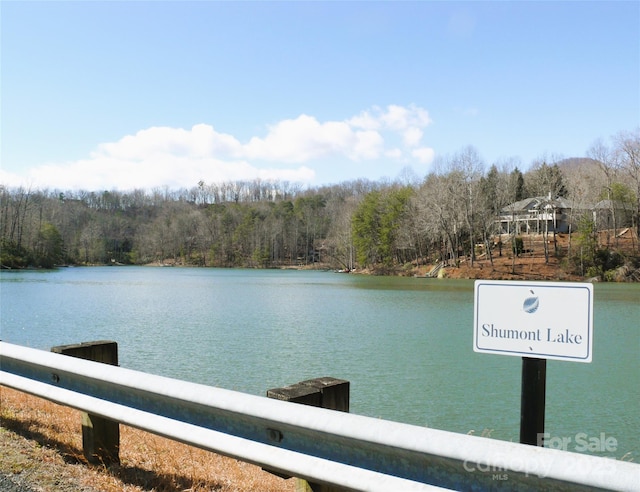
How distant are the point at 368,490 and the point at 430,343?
15.1 metres

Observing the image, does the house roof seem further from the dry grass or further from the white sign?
the white sign

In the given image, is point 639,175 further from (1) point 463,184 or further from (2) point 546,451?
(2) point 546,451

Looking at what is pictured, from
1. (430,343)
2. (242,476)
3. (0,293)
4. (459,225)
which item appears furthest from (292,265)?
(242,476)

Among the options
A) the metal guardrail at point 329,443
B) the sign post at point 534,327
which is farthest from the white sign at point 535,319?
the metal guardrail at point 329,443

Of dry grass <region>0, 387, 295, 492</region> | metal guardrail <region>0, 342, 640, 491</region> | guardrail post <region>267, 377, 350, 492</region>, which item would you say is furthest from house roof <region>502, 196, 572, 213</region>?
metal guardrail <region>0, 342, 640, 491</region>

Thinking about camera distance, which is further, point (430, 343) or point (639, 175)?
point (639, 175)

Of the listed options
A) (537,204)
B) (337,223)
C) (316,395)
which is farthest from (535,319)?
(337,223)

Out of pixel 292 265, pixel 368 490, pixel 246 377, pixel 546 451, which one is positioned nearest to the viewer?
pixel 546 451

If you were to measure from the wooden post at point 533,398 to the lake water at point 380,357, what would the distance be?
5.25 m

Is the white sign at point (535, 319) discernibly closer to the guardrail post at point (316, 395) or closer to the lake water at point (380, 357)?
the guardrail post at point (316, 395)

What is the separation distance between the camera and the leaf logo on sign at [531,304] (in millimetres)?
2332

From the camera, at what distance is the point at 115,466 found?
3438 millimetres

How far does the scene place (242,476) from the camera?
12.8 feet

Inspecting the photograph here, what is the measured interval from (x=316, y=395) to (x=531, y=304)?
1.14 meters
